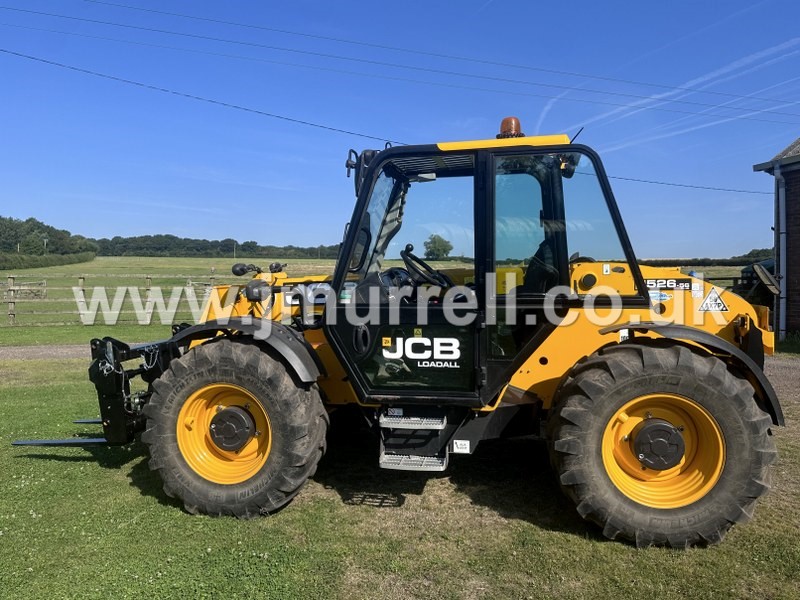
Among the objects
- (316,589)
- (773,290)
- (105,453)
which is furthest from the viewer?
(773,290)

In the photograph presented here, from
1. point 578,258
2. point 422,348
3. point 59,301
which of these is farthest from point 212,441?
point 59,301

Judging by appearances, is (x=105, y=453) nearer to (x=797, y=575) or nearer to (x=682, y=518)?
(x=682, y=518)

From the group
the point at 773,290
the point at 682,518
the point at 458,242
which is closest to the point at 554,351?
the point at 458,242

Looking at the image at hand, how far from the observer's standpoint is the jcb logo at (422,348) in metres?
4.07

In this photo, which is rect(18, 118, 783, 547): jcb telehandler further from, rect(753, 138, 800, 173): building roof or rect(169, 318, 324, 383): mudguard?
rect(753, 138, 800, 173): building roof

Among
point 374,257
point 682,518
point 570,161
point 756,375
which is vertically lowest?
point 682,518

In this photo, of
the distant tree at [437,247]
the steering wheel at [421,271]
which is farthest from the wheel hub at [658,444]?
the distant tree at [437,247]

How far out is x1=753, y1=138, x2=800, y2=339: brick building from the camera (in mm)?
13078

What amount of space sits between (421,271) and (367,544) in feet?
6.61

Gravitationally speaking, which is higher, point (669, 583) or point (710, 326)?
point (710, 326)

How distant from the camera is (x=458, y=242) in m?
4.25

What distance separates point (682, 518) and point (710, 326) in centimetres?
151

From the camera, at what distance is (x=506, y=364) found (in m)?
4.04

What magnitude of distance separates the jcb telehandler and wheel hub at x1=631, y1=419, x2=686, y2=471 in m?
0.01
